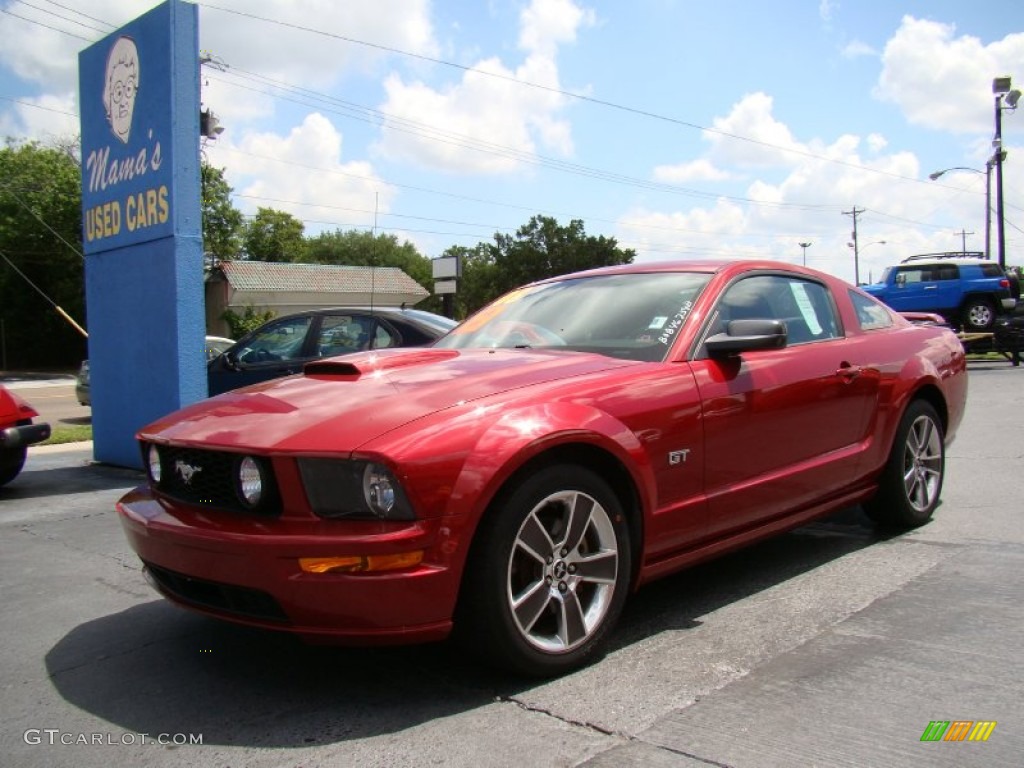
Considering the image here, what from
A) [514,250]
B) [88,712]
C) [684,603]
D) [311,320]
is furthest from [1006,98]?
[514,250]

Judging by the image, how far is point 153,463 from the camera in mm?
3277

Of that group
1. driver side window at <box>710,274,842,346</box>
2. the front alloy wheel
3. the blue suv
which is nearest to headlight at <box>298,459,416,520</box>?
the front alloy wheel

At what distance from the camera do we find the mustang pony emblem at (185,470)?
300cm

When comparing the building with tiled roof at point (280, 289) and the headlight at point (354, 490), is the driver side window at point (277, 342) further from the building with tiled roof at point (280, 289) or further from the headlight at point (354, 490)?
the building with tiled roof at point (280, 289)

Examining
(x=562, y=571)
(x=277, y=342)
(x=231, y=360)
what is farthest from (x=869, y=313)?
(x=231, y=360)

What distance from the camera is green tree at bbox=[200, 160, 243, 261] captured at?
43.5 m

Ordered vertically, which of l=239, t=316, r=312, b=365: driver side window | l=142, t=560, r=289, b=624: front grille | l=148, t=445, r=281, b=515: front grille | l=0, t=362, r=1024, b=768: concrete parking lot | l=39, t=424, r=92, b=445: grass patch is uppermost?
l=239, t=316, r=312, b=365: driver side window

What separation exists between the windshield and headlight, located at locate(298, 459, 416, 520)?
1348 mm

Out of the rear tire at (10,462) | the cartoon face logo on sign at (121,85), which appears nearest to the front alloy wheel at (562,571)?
the rear tire at (10,462)

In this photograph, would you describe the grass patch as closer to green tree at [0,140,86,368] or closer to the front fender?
the front fender

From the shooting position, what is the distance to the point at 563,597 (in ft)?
9.77

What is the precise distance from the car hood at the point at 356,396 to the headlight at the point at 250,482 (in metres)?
0.06

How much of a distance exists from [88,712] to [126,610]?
110 cm

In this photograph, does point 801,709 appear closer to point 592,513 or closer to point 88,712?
point 592,513
